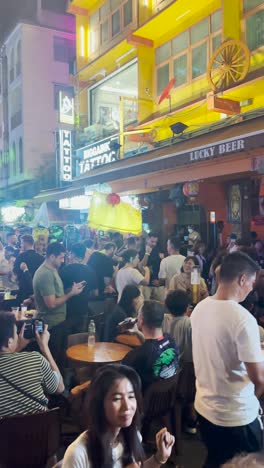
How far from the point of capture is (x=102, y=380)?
235cm

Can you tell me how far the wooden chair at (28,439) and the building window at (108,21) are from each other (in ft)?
45.6

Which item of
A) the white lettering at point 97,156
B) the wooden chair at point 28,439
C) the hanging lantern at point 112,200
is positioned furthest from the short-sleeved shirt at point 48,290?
the white lettering at point 97,156

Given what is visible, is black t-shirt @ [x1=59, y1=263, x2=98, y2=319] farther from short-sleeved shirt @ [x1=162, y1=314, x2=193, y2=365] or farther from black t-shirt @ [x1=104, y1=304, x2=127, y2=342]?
short-sleeved shirt @ [x1=162, y1=314, x2=193, y2=365]

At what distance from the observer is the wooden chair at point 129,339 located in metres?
5.58

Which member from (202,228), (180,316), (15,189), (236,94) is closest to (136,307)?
(180,316)

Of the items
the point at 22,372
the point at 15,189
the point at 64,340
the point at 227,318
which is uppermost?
the point at 15,189

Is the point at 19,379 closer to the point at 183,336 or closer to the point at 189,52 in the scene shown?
the point at 183,336

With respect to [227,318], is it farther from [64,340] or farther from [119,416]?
[64,340]

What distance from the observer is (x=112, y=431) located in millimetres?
2297

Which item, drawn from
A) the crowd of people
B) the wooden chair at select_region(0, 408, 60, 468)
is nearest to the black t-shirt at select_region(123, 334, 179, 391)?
the crowd of people

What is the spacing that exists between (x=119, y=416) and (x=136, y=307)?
358 cm

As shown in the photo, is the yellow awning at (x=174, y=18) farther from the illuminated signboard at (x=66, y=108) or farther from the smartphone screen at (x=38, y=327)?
the smartphone screen at (x=38, y=327)

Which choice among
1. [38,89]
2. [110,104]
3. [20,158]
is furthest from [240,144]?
[20,158]

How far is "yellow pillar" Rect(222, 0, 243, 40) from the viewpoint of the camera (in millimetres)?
10305
